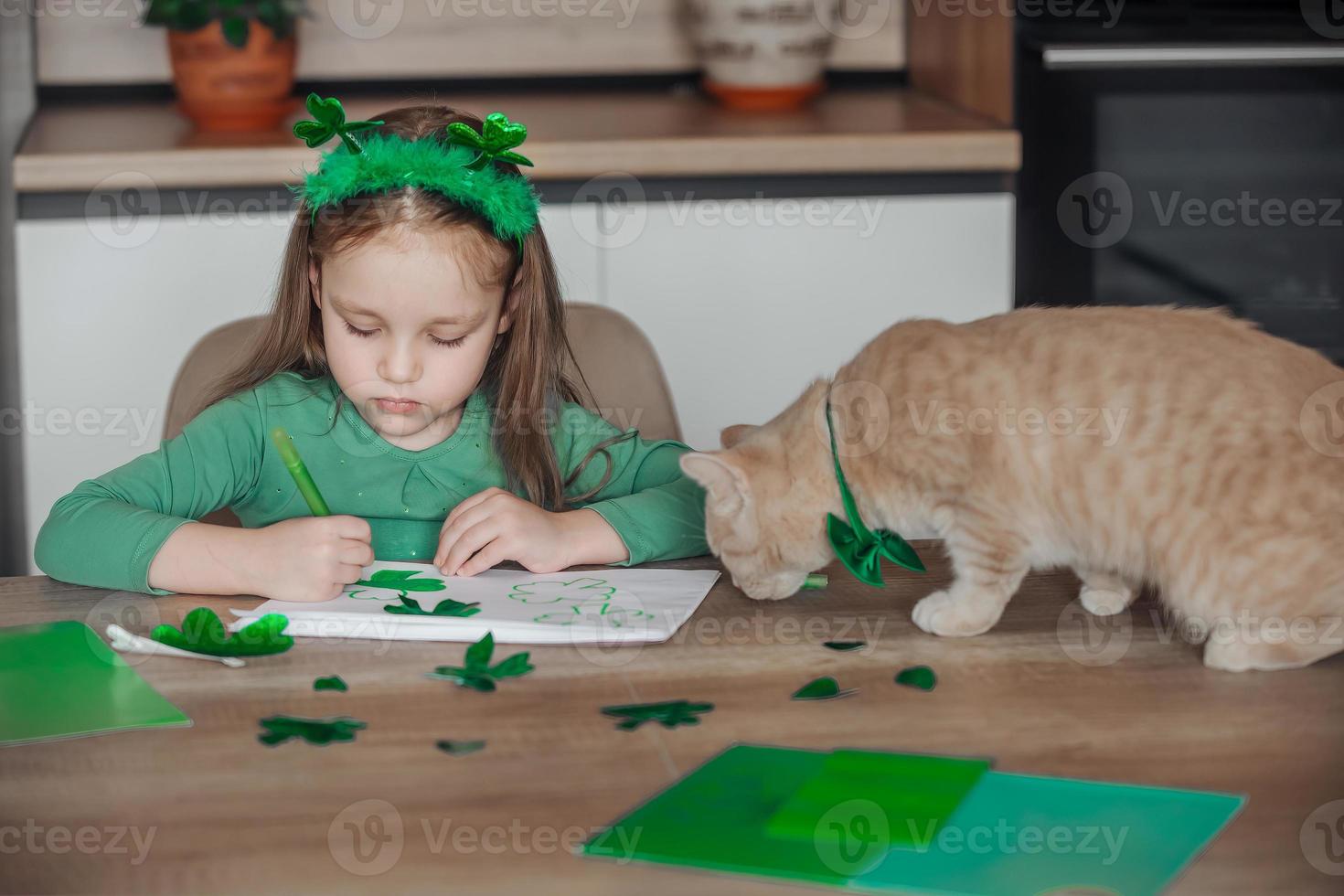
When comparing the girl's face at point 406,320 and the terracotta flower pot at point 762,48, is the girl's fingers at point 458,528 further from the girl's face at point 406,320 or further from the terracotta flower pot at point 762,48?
the terracotta flower pot at point 762,48

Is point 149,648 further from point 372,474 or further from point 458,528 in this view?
point 372,474

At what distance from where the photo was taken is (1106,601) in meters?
1.08

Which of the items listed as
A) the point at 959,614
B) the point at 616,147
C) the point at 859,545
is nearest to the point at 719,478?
the point at 859,545

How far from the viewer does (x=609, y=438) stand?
1.46 metres

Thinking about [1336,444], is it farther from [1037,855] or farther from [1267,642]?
[1037,855]

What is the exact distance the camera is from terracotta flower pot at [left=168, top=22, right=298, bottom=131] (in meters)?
2.27

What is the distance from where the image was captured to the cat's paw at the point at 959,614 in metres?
1.01

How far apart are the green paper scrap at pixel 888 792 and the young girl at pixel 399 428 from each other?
0.46 metres

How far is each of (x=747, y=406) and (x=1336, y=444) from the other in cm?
141

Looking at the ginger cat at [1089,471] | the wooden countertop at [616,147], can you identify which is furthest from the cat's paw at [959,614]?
the wooden countertop at [616,147]

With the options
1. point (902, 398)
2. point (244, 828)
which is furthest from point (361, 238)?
point (244, 828)

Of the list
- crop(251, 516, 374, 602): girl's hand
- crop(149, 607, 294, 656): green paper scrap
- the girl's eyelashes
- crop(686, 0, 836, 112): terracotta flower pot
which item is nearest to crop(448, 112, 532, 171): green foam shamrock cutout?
the girl's eyelashes

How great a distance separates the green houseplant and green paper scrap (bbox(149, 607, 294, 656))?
1.48 meters

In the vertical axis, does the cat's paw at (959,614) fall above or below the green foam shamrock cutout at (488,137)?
below
